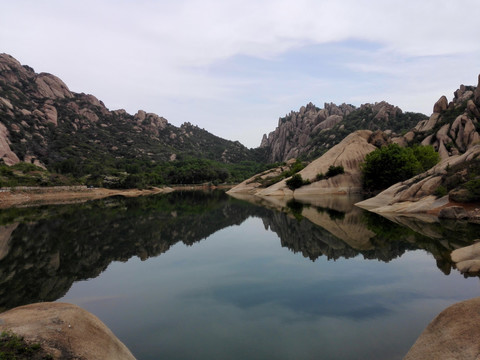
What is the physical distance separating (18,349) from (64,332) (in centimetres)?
128

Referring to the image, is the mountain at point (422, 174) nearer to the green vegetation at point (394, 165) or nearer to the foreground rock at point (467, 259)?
the green vegetation at point (394, 165)

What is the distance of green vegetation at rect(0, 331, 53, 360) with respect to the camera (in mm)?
6637

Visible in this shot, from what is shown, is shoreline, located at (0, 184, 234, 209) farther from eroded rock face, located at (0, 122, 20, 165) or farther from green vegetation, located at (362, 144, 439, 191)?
green vegetation, located at (362, 144, 439, 191)

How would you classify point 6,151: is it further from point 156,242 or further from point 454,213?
point 454,213

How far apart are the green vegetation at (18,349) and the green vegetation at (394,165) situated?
67965mm

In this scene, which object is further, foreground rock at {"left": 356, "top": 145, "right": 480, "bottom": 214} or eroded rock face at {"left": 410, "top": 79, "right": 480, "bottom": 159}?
eroded rock face at {"left": 410, "top": 79, "right": 480, "bottom": 159}

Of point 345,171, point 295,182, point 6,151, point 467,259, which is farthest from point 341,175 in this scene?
point 6,151

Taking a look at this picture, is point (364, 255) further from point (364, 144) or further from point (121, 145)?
point (121, 145)

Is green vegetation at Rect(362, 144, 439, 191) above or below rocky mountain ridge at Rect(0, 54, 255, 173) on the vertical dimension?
below

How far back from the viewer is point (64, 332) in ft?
26.7

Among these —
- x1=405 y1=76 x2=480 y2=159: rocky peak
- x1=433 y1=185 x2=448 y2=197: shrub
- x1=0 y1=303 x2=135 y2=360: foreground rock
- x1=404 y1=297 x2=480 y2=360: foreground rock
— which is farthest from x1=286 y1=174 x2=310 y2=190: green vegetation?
x1=0 y1=303 x2=135 y2=360: foreground rock

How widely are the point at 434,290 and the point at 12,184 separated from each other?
292 ft

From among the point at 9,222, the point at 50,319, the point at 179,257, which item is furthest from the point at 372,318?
the point at 9,222

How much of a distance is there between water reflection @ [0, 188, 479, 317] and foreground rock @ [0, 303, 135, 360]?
665cm
